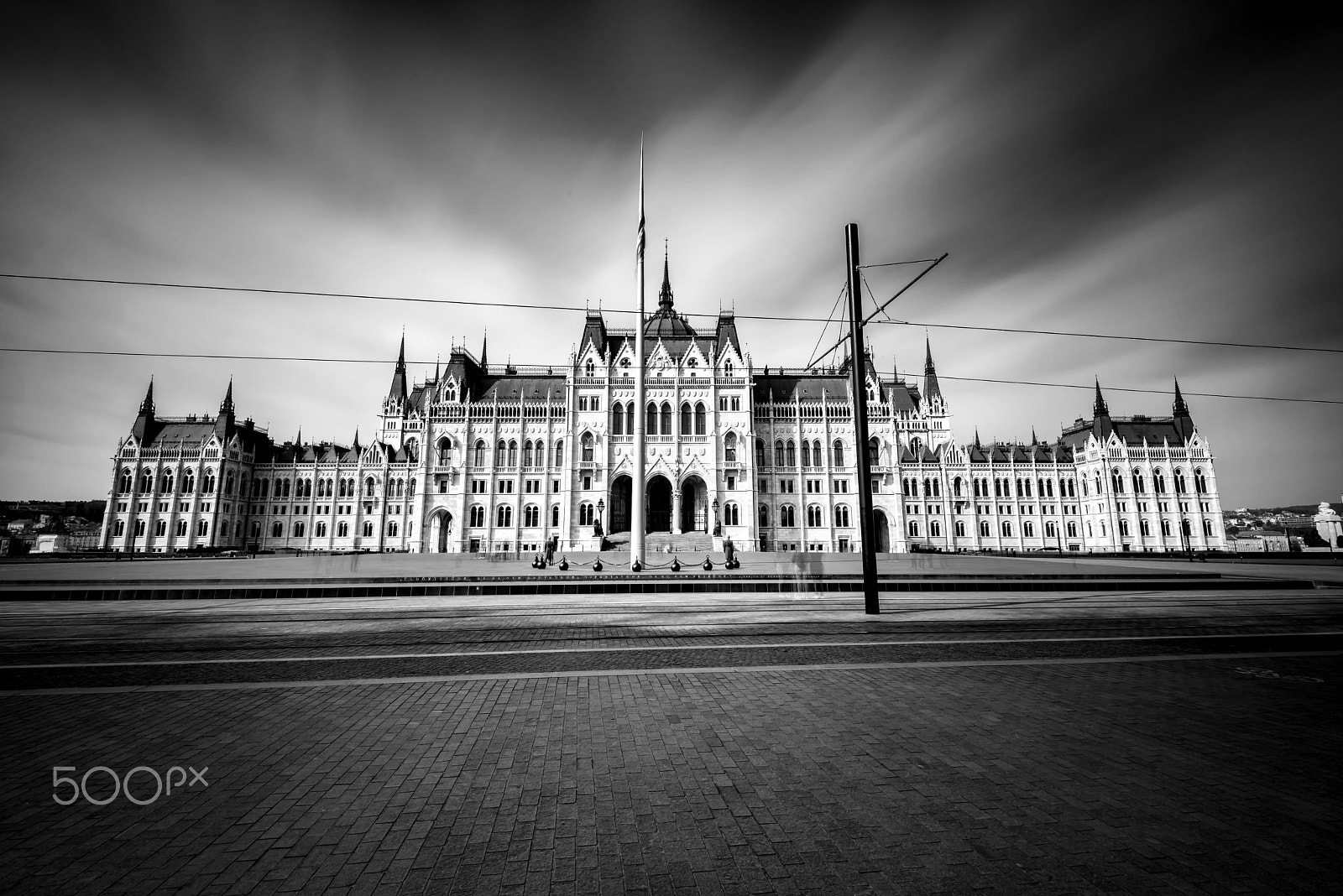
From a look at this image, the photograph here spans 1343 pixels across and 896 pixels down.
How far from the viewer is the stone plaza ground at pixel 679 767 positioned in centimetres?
290

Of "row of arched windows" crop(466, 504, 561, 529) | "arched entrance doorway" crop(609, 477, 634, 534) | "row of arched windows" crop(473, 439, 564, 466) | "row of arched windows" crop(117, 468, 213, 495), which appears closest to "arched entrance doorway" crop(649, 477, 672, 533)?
"arched entrance doorway" crop(609, 477, 634, 534)

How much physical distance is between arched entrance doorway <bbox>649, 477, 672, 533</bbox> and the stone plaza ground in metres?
48.6

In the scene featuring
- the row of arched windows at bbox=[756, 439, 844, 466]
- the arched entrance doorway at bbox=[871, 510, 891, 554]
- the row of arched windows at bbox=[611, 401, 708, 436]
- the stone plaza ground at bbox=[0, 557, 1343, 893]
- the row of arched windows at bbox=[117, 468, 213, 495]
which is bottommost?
the stone plaza ground at bbox=[0, 557, 1343, 893]

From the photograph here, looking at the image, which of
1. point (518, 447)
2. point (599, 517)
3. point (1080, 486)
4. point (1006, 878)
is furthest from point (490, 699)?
point (1080, 486)

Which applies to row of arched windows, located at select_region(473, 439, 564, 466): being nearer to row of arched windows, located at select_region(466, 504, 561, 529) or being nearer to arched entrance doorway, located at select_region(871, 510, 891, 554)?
row of arched windows, located at select_region(466, 504, 561, 529)

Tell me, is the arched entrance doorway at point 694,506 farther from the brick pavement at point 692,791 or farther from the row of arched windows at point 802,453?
the brick pavement at point 692,791

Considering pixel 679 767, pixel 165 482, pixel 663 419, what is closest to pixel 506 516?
pixel 663 419

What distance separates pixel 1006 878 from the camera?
2.79m

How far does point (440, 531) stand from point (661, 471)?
955 inches

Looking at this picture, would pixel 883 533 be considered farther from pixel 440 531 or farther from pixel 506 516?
pixel 440 531

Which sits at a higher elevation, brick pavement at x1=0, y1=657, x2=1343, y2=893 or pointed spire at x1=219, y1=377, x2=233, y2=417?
pointed spire at x1=219, y1=377, x2=233, y2=417

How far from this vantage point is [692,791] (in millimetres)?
3799

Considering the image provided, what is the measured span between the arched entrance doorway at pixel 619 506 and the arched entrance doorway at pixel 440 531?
17.2 metres

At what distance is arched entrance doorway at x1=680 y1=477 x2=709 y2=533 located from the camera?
56000 mm
